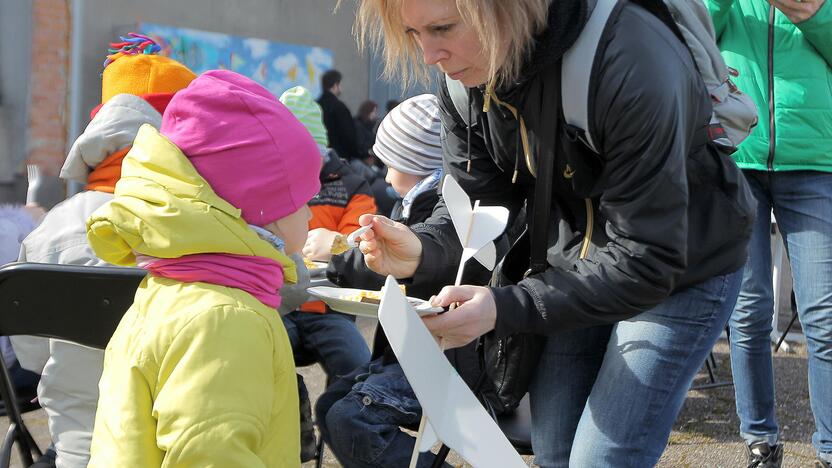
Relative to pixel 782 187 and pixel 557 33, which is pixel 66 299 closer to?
pixel 557 33

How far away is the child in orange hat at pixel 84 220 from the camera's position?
239cm

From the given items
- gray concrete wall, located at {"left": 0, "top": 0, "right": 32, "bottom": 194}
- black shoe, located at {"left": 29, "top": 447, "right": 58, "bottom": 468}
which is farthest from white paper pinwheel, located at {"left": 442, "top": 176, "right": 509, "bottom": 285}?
gray concrete wall, located at {"left": 0, "top": 0, "right": 32, "bottom": 194}

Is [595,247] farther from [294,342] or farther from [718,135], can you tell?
[294,342]

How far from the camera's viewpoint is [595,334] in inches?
85.5

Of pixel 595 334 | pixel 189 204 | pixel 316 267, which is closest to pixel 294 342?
pixel 316 267

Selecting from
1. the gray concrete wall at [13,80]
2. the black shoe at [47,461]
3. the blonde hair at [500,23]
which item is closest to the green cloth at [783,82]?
the blonde hair at [500,23]

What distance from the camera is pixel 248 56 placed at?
32.7 ft

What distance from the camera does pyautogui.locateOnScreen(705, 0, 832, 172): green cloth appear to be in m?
3.20

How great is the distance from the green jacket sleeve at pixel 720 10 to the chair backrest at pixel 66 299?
7.29ft

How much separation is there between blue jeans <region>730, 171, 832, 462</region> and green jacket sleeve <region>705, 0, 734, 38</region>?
0.54 meters

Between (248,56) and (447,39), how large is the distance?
8.46 m

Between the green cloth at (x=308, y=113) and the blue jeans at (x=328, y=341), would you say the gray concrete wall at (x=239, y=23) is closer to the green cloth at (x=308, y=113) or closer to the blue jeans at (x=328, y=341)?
the green cloth at (x=308, y=113)

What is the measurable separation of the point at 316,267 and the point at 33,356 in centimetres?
97

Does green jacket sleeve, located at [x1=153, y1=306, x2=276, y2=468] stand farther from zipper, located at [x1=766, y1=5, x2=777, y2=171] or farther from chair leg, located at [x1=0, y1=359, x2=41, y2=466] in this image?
zipper, located at [x1=766, y1=5, x2=777, y2=171]
